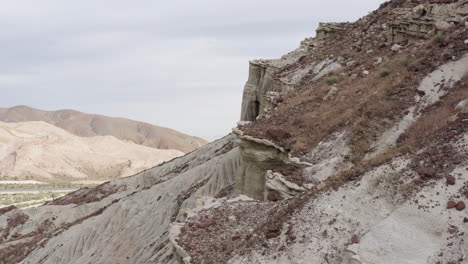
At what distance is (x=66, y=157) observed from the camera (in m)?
111

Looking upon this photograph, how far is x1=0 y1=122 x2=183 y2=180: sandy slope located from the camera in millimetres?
102938

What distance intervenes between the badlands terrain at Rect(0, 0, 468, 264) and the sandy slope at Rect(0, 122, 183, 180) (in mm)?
66191

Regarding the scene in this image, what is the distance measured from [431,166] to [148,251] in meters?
20.4

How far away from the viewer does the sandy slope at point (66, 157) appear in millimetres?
102938

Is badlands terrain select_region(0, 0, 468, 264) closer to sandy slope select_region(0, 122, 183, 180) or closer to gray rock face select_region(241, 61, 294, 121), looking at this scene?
gray rock face select_region(241, 61, 294, 121)

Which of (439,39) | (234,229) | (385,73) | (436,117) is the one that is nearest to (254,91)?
(385,73)

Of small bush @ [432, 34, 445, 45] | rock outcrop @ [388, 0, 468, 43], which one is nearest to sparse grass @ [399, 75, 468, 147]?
small bush @ [432, 34, 445, 45]

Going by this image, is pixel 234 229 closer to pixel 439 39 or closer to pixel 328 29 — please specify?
pixel 439 39

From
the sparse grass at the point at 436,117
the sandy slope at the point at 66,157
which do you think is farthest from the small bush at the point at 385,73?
the sandy slope at the point at 66,157

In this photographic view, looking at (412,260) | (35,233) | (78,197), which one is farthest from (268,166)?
(78,197)

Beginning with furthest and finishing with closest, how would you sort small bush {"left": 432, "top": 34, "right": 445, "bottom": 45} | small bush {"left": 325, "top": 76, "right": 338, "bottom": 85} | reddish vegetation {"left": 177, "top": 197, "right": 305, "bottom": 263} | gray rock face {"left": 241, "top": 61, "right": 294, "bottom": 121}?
1. gray rock face {"left": 241, "top": 61, "right": 294, "bottom": 121}
2. small bush {"left": 325, "top": 76, "right": 338, "bottom": 85}
3. small bush {"left": 432, "top": 34, "right": 445, "bottom": 45}
4. reddish vegetation {"left": 177, "top": 197, "right": 305, "bottom": 263}

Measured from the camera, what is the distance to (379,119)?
18844 mm

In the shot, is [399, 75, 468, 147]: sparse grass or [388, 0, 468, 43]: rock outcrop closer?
[399, 75, 468, 147]: sparse grass

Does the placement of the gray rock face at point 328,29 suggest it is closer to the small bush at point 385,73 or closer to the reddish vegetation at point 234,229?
the small bush at point 385,73
